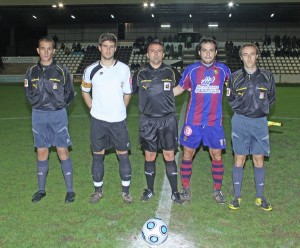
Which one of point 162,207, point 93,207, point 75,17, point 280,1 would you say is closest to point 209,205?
point 162,207

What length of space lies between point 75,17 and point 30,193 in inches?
1302

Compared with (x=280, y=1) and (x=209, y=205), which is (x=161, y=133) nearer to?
(x=209, y=205)

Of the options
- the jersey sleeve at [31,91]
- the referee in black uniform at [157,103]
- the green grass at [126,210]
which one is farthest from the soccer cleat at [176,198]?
the jersey sleeve at [31,91]

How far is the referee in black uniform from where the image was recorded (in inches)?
186

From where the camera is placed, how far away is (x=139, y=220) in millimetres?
4324

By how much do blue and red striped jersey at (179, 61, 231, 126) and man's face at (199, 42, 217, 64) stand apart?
0.29 feet

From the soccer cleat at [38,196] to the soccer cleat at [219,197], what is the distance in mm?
2163

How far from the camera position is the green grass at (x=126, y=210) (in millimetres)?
3893

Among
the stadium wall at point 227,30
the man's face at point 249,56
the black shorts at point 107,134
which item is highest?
the stadium wall at point 227,30

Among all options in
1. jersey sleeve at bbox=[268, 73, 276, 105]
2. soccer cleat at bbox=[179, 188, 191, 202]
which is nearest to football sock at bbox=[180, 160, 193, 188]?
soccer cleat at bbox=[179, 188, 191, 202]

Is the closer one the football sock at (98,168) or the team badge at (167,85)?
the team badge at (167,85)

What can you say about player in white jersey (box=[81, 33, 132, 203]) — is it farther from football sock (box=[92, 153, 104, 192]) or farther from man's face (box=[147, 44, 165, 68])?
man's face (box=[147, 44, 165, 68])

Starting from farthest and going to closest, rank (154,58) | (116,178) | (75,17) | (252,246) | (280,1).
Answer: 1. (75,17)
2. (280,1)
3. (116,178)
4. (154,58)
5. (252,246)

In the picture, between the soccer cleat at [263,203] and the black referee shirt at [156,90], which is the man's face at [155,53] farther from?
the soccer cleat at [263,203]
